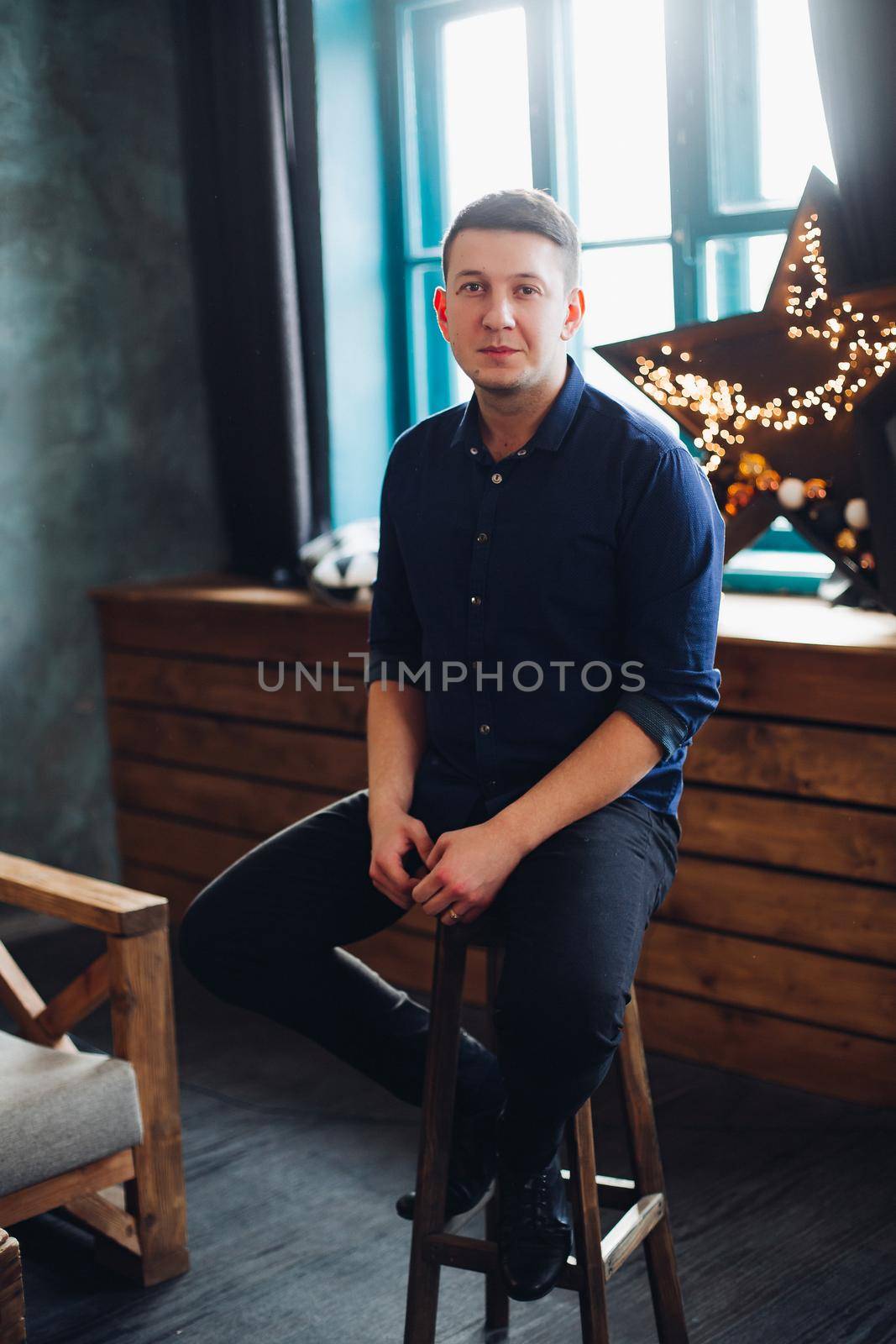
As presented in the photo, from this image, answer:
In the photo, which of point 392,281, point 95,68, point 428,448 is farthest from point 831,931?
point 95,68

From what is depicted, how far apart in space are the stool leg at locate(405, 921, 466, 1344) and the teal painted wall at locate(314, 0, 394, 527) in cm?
213

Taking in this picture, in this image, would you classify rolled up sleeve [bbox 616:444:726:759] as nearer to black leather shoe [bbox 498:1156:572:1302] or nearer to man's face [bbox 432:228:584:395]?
man's face [bbox 432:228:584:395]

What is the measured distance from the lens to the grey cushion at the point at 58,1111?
1837 millimetres

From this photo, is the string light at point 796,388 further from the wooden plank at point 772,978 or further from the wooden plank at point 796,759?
the wooden plank at point 772,978

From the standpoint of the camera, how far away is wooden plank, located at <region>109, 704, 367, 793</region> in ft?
10.5

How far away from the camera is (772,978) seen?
103 inches

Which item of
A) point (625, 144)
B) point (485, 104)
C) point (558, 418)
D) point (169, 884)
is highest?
point (485, 104)

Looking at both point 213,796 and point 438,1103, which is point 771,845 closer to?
point 438,1103

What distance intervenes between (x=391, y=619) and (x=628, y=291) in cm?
159

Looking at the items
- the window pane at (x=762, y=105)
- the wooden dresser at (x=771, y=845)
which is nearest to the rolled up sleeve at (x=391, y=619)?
the wooden dresser at (x=771, y=845)

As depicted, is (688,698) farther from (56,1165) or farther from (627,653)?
(56,1165)

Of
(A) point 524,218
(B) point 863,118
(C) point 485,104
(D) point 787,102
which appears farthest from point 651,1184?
(C) point 485,104

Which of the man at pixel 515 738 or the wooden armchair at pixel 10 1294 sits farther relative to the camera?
the man at pixel 515 738

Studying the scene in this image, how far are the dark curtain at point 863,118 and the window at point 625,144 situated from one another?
346mm
